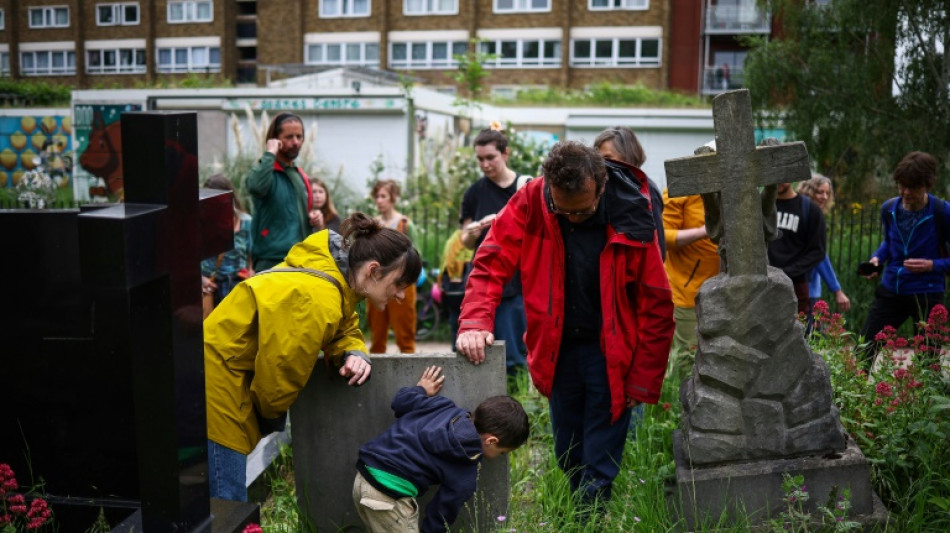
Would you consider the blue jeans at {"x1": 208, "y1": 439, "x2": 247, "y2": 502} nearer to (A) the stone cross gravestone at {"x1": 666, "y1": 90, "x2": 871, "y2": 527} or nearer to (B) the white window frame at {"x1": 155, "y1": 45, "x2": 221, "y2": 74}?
(A) the stone cross gravestone at {"x1": 666, "y1": 90, "x2": 871, "y2": 527}

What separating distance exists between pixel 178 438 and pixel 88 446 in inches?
59.1

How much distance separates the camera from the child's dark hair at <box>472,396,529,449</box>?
3537mm

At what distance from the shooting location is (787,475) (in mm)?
3715

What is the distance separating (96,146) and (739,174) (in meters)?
18.3

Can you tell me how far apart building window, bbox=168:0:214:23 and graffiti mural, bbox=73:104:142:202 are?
27002mm

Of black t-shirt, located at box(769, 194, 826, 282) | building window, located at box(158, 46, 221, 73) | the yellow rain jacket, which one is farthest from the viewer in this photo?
building window, located at box(158, 46, 221, 73)

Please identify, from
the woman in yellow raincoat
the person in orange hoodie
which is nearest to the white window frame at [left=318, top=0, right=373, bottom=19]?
the person in orange hoodie

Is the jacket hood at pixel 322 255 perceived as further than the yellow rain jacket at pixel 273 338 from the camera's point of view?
Yes

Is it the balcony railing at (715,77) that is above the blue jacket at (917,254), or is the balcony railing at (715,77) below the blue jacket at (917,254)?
above

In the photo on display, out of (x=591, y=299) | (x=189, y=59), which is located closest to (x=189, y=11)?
(x=189, y=59)

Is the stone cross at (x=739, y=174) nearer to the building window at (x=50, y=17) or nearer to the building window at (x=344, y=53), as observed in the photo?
the building window at (x=50, y=17)

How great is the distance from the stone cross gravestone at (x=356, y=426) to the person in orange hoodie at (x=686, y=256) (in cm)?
208

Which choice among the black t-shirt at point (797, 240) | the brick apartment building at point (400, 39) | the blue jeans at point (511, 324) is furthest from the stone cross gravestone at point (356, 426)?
the brick apartment building at point (400, 39)

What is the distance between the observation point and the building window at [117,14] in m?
44.2
